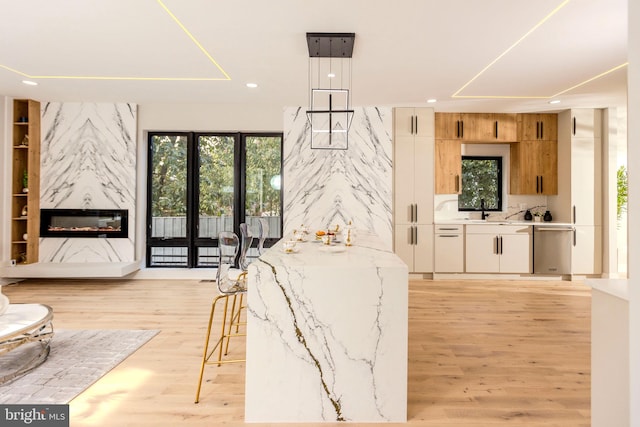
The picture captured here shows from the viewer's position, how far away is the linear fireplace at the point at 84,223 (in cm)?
592

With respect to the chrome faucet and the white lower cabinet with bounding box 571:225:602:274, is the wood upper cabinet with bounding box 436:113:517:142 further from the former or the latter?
the white lower cabinet with bounding box 571:225:602:274

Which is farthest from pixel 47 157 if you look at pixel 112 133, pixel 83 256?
pixel 83 256

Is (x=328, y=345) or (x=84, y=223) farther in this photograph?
(x=84, y=223)

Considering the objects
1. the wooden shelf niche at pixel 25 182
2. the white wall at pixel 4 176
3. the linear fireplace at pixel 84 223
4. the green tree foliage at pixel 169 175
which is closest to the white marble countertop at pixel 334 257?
the green tree foliage at pixel 169 175

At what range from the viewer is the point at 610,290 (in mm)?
1618

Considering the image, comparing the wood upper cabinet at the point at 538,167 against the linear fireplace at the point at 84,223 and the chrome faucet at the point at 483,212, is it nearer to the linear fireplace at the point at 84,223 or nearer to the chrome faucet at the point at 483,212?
the chrome faucet at the point at 483,212

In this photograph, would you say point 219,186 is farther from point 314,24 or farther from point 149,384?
point 149,384

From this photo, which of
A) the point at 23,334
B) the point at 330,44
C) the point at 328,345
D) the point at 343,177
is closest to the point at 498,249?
the point at 343,177

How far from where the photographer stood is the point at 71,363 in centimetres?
285

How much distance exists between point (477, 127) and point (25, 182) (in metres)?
7.02

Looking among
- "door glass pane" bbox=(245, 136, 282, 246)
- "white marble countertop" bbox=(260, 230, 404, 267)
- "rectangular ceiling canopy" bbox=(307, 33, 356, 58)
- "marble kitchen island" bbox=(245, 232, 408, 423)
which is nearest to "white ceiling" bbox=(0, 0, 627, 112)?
"rectangular ceiling canopy" bbox=(307, 33, 356, 58)

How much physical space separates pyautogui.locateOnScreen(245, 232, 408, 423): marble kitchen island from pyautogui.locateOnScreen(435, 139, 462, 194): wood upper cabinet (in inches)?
181

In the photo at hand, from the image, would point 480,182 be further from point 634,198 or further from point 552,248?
point 634,198

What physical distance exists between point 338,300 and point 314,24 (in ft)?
7.67
